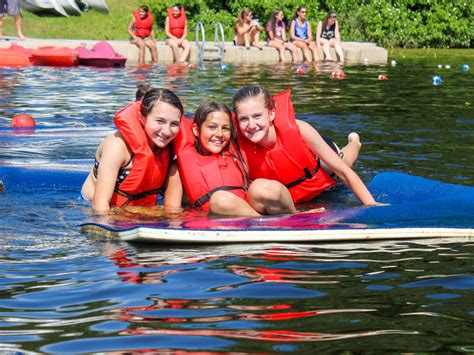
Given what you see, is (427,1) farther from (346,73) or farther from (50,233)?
(50,233)

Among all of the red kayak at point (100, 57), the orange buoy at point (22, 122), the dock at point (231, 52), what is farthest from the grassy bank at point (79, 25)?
the orange buoy at point (22, 122)

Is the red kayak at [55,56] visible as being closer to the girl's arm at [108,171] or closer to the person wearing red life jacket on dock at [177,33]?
the person wearing red life jacket on dock at [177,33]

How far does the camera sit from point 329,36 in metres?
20.7

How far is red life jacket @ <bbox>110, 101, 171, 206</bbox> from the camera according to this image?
5.85 m

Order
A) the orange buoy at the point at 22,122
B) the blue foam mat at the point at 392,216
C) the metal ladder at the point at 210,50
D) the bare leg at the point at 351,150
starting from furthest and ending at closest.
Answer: the metal ladder at the point at 210,50 < the orange buoy at the point at 22,122 < the bare leg at the point at 351,150 < the blue foam mat at the point at 392,216

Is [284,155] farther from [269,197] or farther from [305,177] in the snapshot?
[269,197]

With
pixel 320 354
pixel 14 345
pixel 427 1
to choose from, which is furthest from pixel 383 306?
pixel 427 1

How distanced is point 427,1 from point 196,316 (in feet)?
71.9

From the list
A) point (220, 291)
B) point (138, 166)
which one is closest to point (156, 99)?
point (138, 166)

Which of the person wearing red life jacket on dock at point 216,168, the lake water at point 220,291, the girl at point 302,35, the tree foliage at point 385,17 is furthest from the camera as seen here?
the tree foliage at point 385,17

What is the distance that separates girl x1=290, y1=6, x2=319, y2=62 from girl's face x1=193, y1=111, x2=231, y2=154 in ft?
49.2

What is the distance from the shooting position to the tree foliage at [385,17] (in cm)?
2388

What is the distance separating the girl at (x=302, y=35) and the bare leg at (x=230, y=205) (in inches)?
601

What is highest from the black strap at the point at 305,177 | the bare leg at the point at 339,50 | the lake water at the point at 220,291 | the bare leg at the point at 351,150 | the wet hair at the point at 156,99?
the bare leg at the point at 339,50
